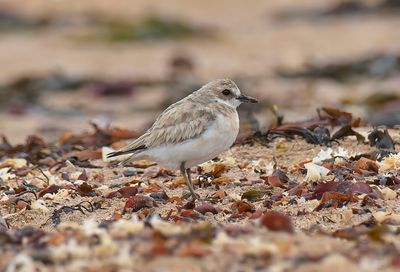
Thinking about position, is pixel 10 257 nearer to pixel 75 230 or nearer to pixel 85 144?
pixel 75 230

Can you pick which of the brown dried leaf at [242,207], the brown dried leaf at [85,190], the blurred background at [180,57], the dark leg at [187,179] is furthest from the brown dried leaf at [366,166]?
the blurred background at [180,57]

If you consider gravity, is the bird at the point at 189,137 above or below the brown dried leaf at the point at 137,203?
above

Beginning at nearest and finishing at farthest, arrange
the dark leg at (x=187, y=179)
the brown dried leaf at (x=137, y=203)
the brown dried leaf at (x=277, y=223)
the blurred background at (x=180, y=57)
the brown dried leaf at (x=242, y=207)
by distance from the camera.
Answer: the brown dried leaf at (x=277, y=223) → the brown dried leaf at (x=242, y=207) → the brown dried leaf at (x=137, y=203) → the dark leg at (x=187, y=179) → the blurred background at (x=180, y=57)

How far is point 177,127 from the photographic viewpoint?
6898 millimetres

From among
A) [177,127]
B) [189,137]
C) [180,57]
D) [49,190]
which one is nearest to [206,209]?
[189,137]

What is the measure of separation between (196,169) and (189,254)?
11.2 feet

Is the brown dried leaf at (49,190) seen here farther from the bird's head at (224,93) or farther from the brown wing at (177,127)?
the bird's head at (224,93)

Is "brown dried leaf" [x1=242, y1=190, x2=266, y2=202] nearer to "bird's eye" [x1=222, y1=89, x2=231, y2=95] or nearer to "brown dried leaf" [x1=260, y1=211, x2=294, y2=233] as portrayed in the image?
"bird's eye" [x1=222, y1=89, x2=231, y2=95]

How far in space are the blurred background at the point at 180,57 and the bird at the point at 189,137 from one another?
3.03 m

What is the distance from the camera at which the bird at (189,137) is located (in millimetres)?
6758

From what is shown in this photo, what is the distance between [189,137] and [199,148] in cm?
12

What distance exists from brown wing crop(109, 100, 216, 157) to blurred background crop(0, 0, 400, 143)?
9.85 ft

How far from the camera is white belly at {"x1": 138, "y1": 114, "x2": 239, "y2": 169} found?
6.73 metres

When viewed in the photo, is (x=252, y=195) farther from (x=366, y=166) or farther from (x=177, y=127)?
(x=366, y=166)
